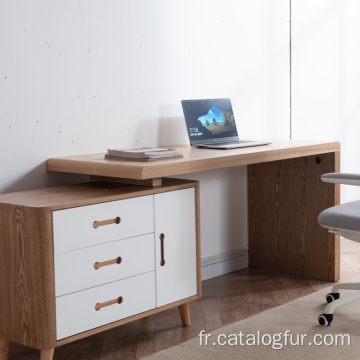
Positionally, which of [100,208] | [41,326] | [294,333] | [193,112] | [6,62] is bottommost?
[294,333]

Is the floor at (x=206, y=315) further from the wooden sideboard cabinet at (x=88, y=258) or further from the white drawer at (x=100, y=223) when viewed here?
the white drawer at (x=100, y=223)

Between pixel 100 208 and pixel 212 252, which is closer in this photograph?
pixel 100 208

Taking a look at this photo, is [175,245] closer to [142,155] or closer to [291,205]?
[142,155]

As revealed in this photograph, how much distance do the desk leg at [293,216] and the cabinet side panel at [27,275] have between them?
1617 mm

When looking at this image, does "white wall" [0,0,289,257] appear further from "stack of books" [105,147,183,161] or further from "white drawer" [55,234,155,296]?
"white drawer" [55,234,155,296]

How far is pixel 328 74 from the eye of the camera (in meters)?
4.18

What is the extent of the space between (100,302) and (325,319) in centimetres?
91

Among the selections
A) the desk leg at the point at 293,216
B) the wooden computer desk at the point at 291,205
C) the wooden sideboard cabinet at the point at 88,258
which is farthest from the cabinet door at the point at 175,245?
the desk leg at the point at 293,216

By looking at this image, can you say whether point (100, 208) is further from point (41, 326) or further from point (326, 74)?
point (326, 74)

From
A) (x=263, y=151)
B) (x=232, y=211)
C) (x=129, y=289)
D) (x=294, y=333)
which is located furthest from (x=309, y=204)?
(x=129, y=289)

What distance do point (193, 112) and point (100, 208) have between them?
100cm

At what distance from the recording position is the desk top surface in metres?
2.38

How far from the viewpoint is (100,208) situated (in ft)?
7.54

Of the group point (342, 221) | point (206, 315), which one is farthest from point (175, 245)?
point (342, 221)
